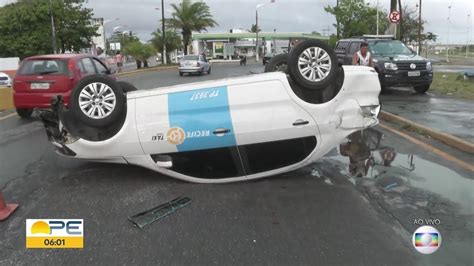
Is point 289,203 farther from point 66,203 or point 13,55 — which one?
point 13,55

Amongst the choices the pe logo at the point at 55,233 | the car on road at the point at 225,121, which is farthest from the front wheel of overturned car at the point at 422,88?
the pe logo at the point at 55,233

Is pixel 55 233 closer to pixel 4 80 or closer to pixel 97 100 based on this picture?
pixel 97 100

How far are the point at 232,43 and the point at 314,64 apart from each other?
69641 mm

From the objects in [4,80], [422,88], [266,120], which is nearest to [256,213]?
[266,120]

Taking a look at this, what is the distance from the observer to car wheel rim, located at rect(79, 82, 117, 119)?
5473mm

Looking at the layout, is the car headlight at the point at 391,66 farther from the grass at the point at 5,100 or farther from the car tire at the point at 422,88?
the grass at the point at 5,100

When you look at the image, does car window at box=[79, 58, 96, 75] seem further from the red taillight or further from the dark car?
the dark car

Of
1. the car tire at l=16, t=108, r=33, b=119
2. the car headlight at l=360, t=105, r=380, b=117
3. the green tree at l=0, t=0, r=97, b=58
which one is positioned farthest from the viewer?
the green tree at l=0, t=0, r=97, b=58

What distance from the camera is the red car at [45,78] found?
10.6 m

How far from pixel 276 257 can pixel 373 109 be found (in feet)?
8.53

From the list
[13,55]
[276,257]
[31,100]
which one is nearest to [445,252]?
[276,257]

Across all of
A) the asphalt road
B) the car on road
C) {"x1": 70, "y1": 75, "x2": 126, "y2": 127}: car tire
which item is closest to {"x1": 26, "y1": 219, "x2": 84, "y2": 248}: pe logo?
the asphalt road

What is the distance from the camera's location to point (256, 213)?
4746 mm

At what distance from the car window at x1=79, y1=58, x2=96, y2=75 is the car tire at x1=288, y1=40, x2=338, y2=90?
6.84m
